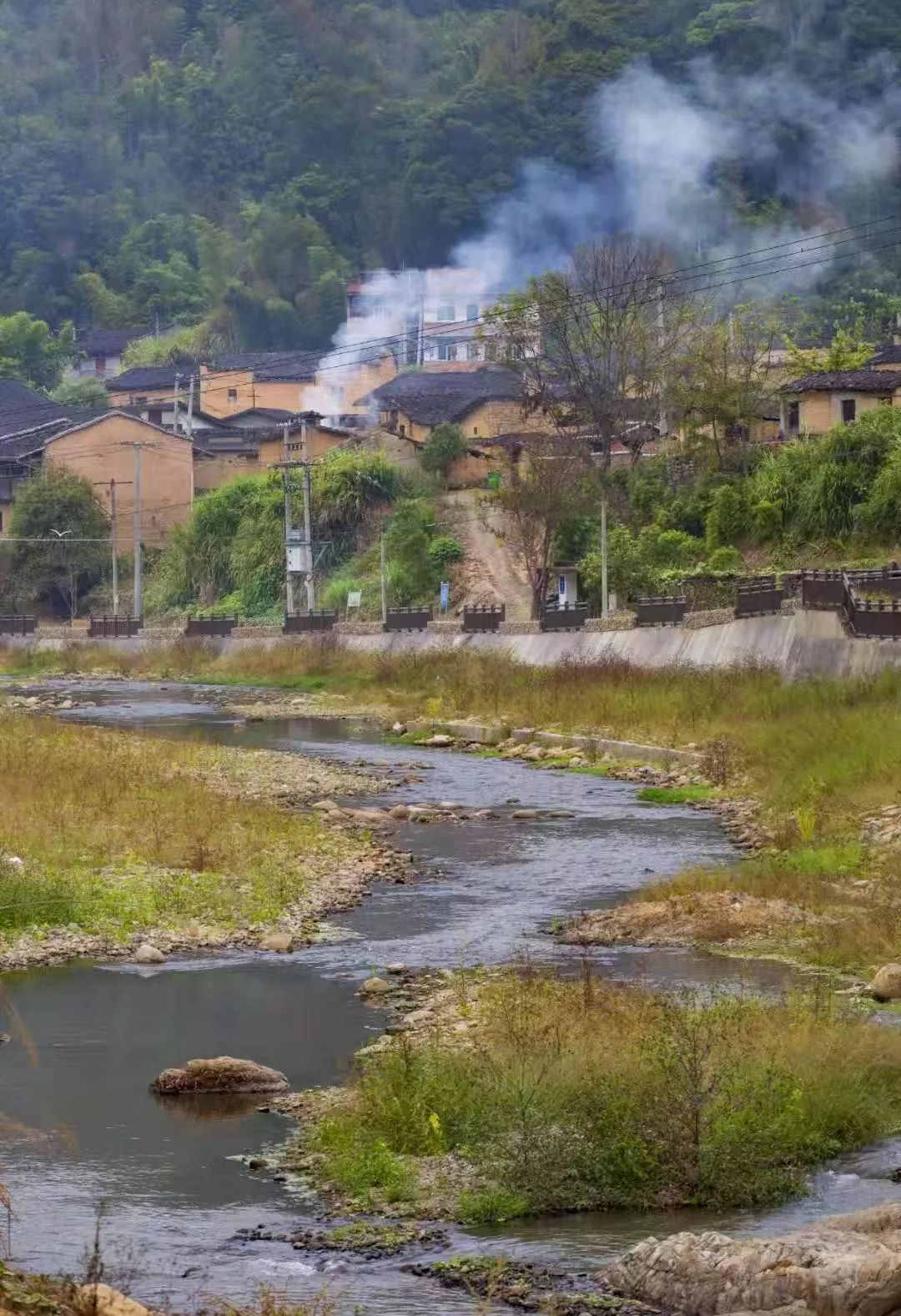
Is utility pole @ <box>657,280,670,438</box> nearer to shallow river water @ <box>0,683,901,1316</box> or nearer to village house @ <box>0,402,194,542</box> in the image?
A: village house @ <box>0,402,194,542</box>

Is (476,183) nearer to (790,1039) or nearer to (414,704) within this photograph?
(414,704)

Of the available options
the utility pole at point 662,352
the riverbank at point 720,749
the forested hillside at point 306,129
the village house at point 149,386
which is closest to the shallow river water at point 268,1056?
the riverbank at point 720,749

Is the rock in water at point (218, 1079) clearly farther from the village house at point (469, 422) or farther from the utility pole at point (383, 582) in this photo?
the village house at point (469, 422)

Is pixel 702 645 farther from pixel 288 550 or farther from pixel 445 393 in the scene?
pixel 445 393

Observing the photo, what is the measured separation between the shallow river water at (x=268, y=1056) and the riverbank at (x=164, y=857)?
59 cm

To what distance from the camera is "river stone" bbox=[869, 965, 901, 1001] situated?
1733 cm

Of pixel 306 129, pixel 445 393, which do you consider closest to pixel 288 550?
pixel 445 393

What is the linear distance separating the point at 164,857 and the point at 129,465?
63.0m

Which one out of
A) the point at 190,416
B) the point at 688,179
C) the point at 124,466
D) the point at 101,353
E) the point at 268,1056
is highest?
the point at 688,179

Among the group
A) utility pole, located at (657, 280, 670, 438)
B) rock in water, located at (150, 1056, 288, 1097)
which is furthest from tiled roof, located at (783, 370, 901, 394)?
rock in water, located at (150, 1056, 288, 1097)

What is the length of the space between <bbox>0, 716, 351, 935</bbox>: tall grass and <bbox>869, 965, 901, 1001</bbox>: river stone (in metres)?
6.35

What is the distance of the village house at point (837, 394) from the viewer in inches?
2477

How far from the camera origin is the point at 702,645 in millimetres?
45125

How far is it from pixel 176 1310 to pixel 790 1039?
5.47 meters
